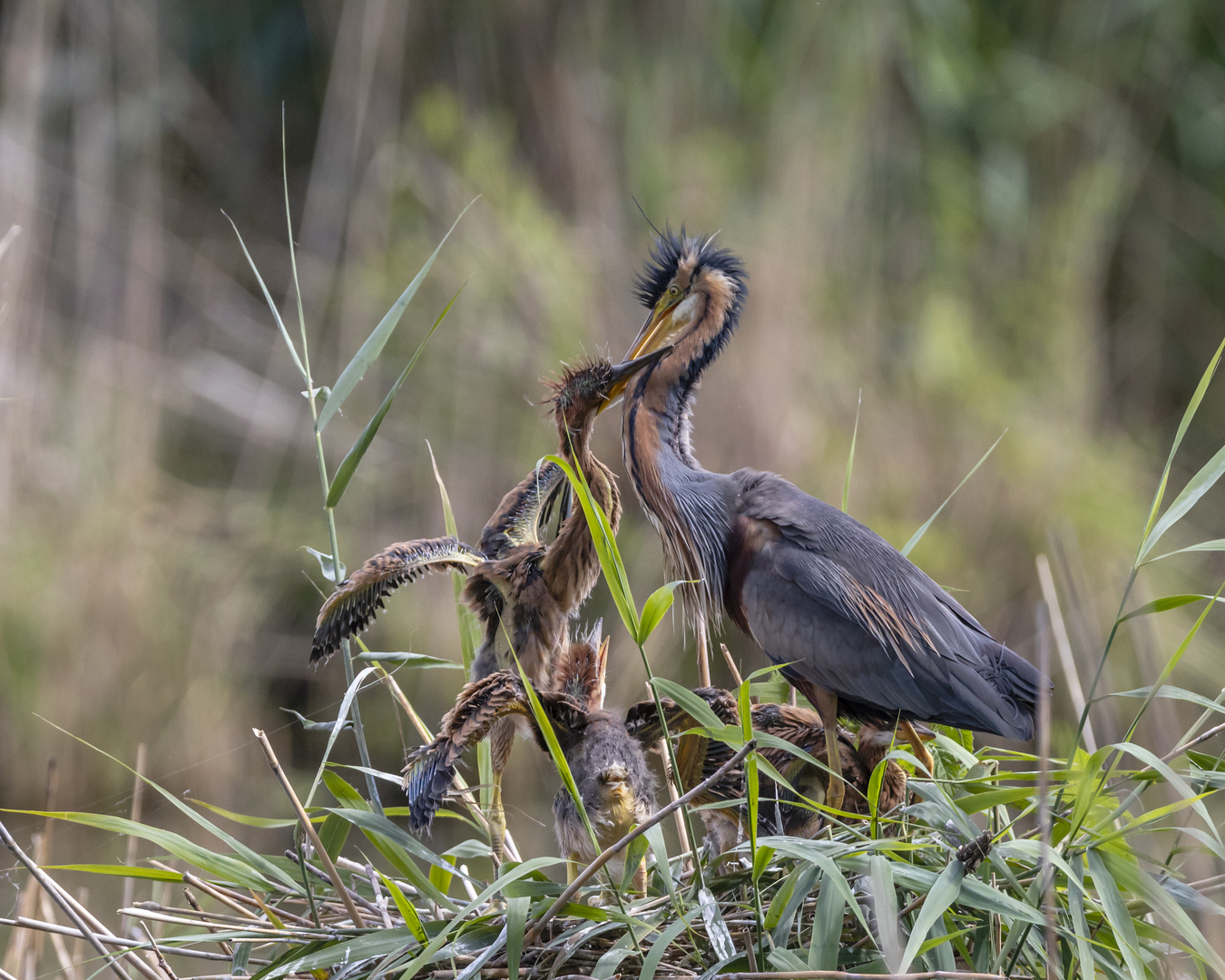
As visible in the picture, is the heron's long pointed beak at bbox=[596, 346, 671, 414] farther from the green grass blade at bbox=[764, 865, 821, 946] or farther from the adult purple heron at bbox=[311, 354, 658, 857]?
the green grass blade at bbox=[764, 865, 821, 946]

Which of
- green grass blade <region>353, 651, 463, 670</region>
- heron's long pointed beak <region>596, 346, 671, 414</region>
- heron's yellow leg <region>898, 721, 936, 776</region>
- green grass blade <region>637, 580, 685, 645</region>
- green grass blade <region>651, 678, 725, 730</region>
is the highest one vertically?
heron's long pointed beak <region>596, 346, 671, 414</region>

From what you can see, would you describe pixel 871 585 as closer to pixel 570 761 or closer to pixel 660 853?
pixel 570 761

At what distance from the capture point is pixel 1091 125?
13.2 feet

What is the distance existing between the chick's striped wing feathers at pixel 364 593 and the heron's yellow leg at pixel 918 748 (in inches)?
25.2

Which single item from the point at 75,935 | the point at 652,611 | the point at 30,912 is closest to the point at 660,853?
the point at 652,611

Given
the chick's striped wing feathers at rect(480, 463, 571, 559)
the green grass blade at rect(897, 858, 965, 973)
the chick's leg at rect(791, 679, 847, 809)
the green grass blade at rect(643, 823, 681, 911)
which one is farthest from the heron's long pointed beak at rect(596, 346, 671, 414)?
the green grass blade at rect(897, 858, 965, 973)

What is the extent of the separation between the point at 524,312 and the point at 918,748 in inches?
93.9

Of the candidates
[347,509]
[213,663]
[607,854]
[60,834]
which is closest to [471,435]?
[347,509]

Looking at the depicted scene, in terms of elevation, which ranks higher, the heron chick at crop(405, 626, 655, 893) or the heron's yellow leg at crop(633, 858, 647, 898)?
the heron chick at crop(405, 626, 655, 893)

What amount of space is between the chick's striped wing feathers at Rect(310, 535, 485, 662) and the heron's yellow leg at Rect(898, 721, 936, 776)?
2.10ft

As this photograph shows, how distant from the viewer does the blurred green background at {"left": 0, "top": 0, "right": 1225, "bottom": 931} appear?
11.2 feet

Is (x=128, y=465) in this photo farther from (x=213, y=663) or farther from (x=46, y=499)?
(x=213, y=663)

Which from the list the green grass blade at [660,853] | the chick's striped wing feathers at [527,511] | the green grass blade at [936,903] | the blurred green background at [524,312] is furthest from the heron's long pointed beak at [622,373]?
the blurred green background at [524,312]

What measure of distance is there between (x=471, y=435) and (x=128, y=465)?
111 cm
